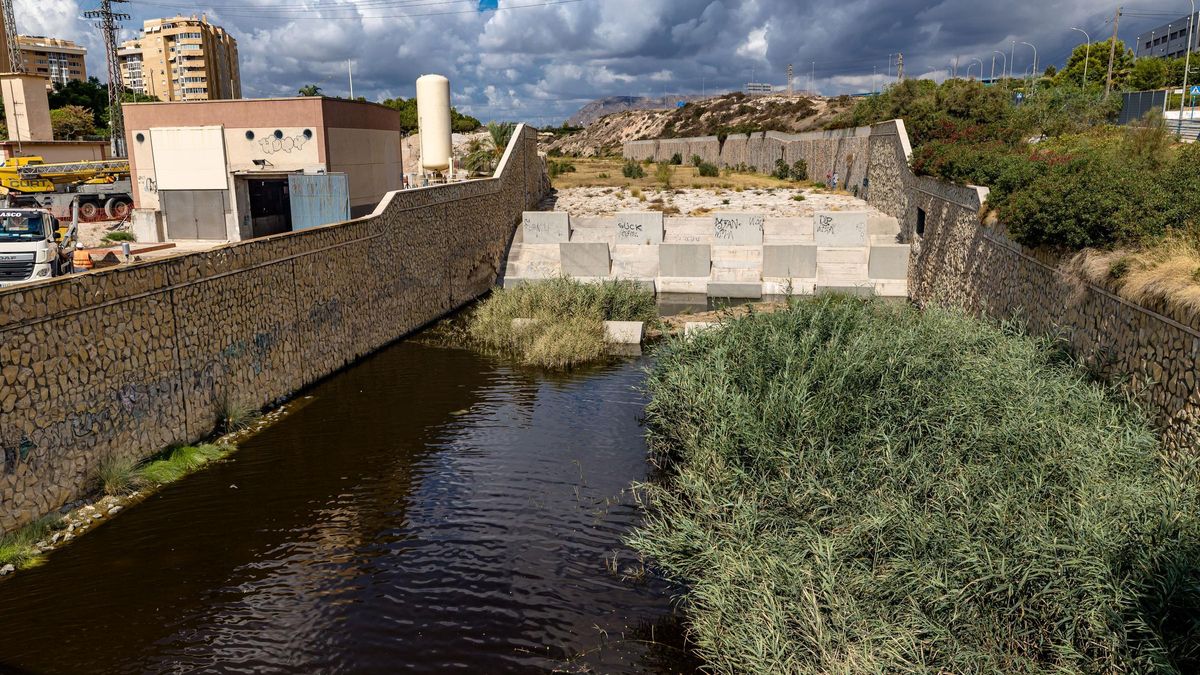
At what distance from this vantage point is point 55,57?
190 m

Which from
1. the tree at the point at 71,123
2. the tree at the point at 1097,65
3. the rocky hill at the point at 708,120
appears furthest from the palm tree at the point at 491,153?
the tree at the point at 1097,65

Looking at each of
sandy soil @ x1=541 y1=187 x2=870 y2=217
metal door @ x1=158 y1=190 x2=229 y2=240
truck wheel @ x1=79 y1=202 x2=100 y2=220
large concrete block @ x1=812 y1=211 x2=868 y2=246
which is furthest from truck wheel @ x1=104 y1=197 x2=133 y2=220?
large concrete block @ x1=812 y1=211 x2=868 y2=246

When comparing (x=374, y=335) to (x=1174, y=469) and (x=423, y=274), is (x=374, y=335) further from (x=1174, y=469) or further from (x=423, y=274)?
(x=1174, y=469)

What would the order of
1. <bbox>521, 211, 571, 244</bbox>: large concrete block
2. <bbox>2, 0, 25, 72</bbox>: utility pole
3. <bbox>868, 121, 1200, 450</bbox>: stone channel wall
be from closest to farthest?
1. <bbox>868, 121, 1200, 450</bbox>: stone channel wall
2. <bbox>521, 211, 571, 244</bbox>: large concrete block
3. <bbox>2, 0, 25, 72</bbox>: utility pole

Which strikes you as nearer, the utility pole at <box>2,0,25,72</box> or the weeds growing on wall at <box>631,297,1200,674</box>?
the weeds growing on wall at <box>631,297,1200,674</box>

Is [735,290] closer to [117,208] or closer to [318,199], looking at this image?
[318,199]

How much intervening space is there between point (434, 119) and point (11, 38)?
2857 inches

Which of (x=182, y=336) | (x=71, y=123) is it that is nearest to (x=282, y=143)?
(x=182, y=336)

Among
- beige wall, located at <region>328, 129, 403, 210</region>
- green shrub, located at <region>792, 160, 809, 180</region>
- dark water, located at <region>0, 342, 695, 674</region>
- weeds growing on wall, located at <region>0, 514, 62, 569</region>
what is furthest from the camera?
green shrub, located at <region>792, 160, 809, 180</region>

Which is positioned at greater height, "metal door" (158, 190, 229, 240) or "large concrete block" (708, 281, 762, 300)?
"metal door" (158, 190, 229, 240)

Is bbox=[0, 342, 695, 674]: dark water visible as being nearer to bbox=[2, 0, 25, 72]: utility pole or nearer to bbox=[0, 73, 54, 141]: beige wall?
bbox=[0, 73, 54, 141]: beige wall

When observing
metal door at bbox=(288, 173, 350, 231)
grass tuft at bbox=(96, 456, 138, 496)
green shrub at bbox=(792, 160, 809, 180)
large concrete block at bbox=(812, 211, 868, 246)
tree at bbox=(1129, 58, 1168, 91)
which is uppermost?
tree at bbox=(1129, 58, 1168, 91)

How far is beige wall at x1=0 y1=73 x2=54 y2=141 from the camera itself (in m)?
54.8

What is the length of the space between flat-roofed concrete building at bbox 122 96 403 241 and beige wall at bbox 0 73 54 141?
3055 centimetres
